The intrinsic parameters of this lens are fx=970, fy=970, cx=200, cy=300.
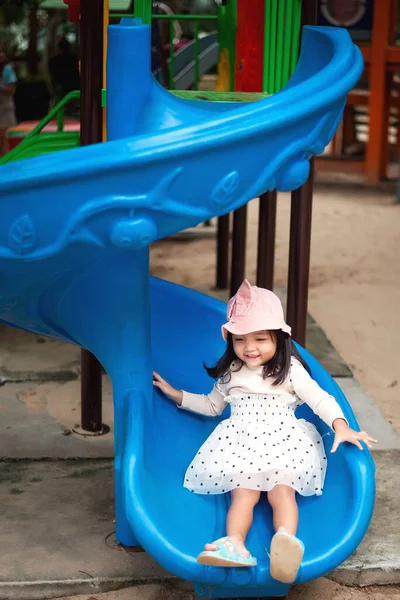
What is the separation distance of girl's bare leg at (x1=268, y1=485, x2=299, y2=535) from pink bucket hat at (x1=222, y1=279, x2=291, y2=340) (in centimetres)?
41

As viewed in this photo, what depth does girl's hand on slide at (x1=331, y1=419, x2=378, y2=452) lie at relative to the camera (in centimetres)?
240

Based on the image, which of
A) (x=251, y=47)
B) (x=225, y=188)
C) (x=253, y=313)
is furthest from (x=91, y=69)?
(x=225, y=188)

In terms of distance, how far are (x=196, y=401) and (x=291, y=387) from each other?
0.29 m

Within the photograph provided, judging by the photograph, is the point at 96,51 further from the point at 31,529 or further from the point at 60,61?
the point at 60,61

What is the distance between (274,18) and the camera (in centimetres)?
323

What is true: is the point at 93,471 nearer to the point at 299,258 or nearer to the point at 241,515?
the point at 241,515

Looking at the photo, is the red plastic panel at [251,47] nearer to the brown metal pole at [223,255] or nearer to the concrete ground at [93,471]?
the concrete ground at [93,471]

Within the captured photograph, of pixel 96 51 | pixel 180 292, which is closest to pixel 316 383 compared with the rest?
pixel 180 292

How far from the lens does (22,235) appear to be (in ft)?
6.56

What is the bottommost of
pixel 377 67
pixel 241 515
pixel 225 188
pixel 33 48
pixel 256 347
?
→ pixel 241 515

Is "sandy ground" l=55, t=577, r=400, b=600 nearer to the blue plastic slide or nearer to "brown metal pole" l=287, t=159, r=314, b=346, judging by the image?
the blue plastic slide

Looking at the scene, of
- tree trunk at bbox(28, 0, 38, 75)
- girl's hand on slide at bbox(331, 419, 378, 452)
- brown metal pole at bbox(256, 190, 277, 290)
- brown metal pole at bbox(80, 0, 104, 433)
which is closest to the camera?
girl's hand on slide at bbox(331, 419, 378, 452)

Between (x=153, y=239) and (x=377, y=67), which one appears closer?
(x=153, y=239)

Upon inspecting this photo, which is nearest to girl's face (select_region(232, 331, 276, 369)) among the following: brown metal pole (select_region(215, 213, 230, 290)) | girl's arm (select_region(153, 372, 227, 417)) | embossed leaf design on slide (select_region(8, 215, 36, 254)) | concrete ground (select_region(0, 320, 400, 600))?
girl's arm (select_region(153, 372, 227, 417))
